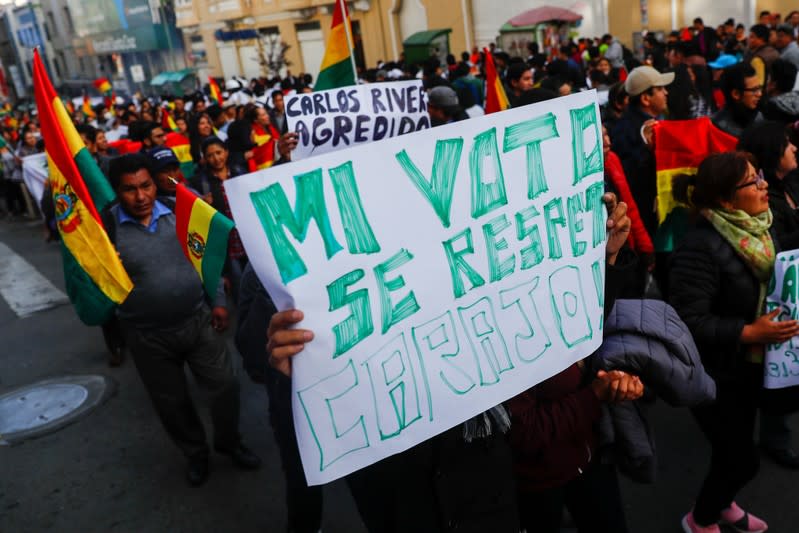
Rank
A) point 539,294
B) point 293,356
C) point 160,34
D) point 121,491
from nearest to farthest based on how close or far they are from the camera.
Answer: point 293,356
point 539,294
point 121,491
point 160,34

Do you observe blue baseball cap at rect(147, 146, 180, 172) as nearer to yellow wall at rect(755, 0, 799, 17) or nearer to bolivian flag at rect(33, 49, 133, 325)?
bolivian flag at rect(33, 49, 133, 325)

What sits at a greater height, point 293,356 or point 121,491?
point 293,356

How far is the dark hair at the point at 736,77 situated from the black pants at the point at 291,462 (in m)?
3.65

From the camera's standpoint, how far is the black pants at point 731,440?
274 cm

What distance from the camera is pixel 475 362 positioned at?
190cm

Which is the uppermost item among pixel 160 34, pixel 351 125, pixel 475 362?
pixel 160 34

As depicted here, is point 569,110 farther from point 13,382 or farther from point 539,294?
point 13,382

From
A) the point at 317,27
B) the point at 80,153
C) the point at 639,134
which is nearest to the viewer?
the point at 80,153

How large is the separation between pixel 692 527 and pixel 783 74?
11.6 feet

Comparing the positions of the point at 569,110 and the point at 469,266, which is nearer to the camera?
the point at 469,266

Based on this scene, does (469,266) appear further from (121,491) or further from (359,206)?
(121,491)

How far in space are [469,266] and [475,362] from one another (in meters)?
0.26

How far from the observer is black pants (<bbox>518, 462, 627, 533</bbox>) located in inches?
91.9

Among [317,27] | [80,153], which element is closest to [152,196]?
[80,153]
